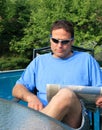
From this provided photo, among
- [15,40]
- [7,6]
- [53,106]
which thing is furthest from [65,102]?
[7,6]

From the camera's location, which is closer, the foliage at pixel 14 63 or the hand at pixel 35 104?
the hand at pixel 35 104

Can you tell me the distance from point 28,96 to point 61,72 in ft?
1.22

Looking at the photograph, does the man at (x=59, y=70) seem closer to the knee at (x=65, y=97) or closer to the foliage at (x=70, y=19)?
the knee at (x=65, y=97)

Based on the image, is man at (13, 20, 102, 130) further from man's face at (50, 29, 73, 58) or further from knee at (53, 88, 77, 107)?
knee at (53, 88, 77, 107)

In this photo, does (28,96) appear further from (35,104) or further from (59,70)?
(59,70)

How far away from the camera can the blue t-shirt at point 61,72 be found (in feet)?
10.9

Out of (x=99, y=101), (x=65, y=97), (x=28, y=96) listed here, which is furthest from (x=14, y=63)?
(x=65, y=97)

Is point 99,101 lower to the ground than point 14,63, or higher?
higher

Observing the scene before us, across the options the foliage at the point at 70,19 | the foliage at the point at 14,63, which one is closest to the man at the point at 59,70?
the foliage at the point at 70,19

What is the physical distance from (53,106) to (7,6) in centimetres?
1085

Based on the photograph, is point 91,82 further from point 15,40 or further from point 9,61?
point 15,40

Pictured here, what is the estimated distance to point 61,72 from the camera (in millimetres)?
3369

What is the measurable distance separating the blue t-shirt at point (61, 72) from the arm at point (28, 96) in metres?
0.10

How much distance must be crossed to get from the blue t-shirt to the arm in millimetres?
103
